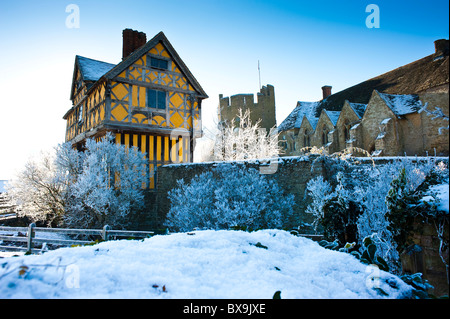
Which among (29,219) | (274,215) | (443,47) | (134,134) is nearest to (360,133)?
(443,47)

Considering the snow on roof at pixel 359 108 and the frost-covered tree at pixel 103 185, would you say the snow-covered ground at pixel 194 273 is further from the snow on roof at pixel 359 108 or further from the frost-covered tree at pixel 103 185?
the snow on roof at pixel 359 108

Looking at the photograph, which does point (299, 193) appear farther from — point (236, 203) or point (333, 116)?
point (333, 116)

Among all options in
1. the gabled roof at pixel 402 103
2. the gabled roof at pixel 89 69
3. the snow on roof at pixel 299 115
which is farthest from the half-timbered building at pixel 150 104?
the snow on roof at pixel 299 115

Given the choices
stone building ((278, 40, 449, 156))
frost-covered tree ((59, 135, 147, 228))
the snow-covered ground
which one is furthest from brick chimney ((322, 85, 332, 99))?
the snow-covered ground

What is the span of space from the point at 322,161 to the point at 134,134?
28.7 feet

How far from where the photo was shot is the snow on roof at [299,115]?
27869mm

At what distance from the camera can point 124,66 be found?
12852 mm

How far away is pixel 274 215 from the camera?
9.20m

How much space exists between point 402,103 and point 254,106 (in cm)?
1644

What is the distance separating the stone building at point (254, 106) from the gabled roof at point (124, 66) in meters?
15.2

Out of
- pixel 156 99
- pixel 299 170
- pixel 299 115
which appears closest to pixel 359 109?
pixel 299 115

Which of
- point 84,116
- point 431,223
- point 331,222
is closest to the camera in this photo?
point 431,223
